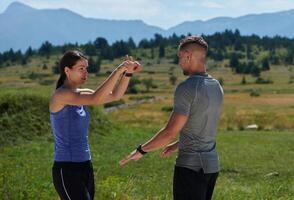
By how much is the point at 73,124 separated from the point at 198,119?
1.20 m

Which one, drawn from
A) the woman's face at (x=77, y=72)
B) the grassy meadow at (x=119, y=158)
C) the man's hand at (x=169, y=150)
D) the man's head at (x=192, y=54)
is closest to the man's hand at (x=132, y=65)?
the woman's face at (x=77, y=72)

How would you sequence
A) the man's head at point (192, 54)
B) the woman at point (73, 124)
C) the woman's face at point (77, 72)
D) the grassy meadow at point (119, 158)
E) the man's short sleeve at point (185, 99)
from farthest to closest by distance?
the grassy meadow at point (119, 158) → the woman's face at point (77, 72) → the woman at point (73, 124) → the man's head at point (192, 54) → the man's short sleeve at point (185, 99)


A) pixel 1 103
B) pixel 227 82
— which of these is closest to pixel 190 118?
pixel 1 103

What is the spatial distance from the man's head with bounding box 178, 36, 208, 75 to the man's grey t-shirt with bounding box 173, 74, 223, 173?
3.9 inches

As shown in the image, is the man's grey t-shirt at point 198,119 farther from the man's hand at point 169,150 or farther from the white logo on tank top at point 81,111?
the white logo on tank top at point 81,111

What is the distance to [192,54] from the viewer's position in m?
5.10

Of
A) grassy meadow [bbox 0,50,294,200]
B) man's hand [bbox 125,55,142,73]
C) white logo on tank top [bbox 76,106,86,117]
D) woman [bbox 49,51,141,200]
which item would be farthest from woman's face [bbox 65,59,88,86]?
grassy meadow [bbox 0,50,294,200]

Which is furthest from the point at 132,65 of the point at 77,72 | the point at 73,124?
the point at 73,124

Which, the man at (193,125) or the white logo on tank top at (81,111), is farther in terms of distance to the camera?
the white logo on tank top at (81,111)

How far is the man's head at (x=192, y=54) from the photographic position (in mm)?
5094

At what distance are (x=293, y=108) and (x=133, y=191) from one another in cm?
5301

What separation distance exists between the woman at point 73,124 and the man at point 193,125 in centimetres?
63

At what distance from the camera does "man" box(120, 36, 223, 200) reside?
5008 millimetres

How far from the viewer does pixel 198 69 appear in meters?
5.17
